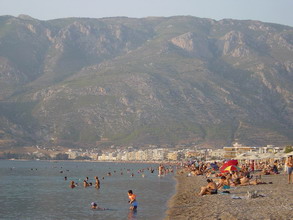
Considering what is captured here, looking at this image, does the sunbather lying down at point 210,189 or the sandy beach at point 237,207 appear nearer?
the sandy beach at point 237,207

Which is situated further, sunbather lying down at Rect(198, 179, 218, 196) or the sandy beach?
sunbather lying down at Rect(198, 179, 218, 196)

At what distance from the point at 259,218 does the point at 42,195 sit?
3488 cm

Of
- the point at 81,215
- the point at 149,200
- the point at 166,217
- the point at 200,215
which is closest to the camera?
the point at 200,215

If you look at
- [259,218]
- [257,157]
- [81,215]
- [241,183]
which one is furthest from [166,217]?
[257,157]

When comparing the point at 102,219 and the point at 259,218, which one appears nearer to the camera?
the point at 259,218

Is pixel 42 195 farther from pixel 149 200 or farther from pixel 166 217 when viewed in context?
pixel 166 217

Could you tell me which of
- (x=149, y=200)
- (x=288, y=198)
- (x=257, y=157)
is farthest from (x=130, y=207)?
(x=257, y=157)

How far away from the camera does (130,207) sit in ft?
144

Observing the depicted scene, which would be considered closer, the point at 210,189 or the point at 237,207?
the point at 237,207

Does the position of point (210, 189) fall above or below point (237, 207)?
above

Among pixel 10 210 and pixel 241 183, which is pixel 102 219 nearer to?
pixel 10 210

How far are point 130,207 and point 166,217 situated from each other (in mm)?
5802

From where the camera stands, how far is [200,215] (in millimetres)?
35375

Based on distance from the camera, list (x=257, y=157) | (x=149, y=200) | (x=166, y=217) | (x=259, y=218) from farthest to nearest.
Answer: (x=257, y=157) < (x=149, y=200) < (x=166, y=217) < (x=259, y=218)
